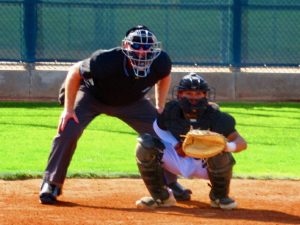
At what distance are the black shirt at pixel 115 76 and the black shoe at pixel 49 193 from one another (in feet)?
2.49

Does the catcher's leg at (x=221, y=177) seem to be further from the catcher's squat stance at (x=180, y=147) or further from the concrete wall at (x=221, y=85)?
the concrete wall at (x=221, y=85)

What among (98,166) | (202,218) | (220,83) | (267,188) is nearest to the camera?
(202,218)

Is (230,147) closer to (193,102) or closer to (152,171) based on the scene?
(193,102)

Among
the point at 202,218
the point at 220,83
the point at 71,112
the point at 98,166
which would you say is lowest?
the point at 220,83

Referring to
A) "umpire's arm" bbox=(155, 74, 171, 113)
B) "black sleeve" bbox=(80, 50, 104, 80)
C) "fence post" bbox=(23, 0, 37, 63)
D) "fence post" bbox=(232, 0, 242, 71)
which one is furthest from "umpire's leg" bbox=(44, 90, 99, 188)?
"fence post" bbox=(232, 0, 242, 71)

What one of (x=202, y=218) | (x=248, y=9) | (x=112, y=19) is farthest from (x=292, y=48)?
(x=202, y=218)

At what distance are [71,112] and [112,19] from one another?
Result: 27.4 feet

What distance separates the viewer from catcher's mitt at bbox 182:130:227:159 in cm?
629

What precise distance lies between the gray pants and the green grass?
120 centimetres

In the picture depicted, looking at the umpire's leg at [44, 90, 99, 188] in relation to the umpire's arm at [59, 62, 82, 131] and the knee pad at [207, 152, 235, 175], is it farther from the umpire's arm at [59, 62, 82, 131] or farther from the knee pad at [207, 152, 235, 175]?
the knee pad at [207, 152, 235, 175]

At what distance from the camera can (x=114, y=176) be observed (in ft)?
27.2

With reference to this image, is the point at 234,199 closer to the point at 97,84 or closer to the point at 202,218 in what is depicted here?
the point at 202,218

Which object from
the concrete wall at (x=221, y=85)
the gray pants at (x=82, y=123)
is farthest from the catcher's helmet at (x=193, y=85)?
the concrete wall at (x=221, y=85)

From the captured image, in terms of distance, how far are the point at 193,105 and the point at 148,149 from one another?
447mm
